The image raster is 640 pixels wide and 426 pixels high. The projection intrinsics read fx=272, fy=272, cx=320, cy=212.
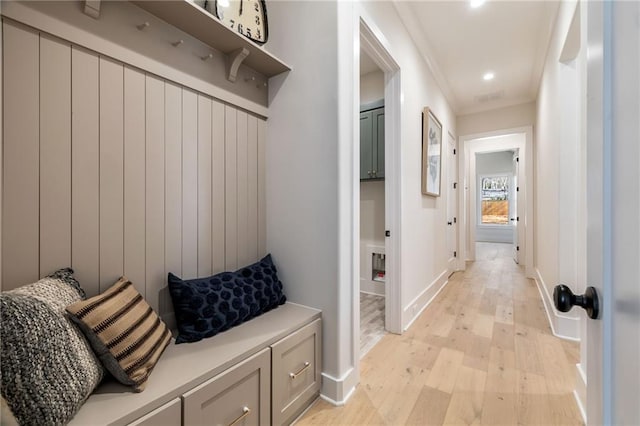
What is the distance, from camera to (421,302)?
109 inches

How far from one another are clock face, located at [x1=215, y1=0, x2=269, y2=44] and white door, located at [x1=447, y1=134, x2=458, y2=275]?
335 cm

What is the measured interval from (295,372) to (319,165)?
1.09 meters

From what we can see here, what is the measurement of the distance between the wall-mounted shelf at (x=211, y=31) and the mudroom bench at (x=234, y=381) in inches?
55.3

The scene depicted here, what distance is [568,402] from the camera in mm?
1475

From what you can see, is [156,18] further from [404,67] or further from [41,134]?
[404,67]

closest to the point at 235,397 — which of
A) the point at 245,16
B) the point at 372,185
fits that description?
the point at 245,16

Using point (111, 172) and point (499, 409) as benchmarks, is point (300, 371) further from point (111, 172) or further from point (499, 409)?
point (111, 172)

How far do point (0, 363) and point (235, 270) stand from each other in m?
0.98

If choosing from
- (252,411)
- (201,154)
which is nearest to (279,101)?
(201,154)

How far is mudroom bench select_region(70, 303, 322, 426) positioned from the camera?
83 cm

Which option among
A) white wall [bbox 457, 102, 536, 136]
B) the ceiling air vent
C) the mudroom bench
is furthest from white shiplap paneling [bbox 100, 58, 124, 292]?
white wall [bbox 457, 102, 536, 136]

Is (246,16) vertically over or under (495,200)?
over

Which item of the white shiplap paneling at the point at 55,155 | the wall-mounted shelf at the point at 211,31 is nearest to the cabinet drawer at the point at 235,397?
the white shiplap paneling at the point at 55,155

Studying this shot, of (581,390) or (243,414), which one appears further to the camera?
(581,390)
